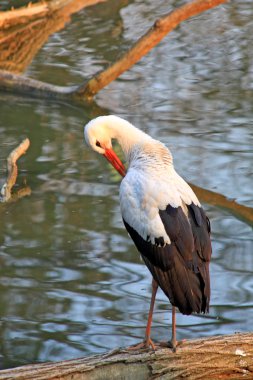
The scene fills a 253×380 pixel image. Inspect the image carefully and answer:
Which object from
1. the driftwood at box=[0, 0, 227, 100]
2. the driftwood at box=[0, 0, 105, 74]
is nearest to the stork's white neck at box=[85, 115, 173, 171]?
the driftwood at box=[0, 0, 227, 100]

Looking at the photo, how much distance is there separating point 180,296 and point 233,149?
16.5 feet

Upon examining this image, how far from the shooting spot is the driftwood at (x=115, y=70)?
996cm

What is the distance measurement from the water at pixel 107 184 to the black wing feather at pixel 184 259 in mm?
1347

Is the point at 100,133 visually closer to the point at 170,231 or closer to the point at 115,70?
the point at 170,231

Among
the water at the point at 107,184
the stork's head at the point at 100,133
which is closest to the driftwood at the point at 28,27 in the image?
the water at the point at 107,184

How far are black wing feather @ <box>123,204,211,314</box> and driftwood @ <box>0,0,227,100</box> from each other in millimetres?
5180

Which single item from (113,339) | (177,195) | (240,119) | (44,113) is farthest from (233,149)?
(177,195)

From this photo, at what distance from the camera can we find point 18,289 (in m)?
6.91

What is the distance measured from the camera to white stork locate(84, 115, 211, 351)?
4824 millimetres

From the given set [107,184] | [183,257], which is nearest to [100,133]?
[183,257]

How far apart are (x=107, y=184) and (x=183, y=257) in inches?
160

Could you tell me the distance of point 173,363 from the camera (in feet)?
16.3

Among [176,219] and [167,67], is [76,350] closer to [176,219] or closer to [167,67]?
[176,219]

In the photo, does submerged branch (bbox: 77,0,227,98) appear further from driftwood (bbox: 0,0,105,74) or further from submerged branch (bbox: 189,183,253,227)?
submerged branch (bbox: 189,183,253,227)
